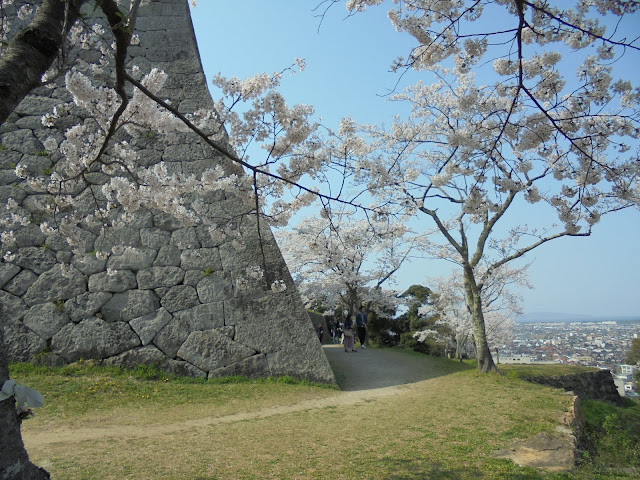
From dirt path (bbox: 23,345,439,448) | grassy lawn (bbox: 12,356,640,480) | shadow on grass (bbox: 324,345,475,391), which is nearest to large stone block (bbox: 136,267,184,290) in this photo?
grassy lawn (bbox: 12,356,640,480)

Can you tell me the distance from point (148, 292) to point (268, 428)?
3.19 metres

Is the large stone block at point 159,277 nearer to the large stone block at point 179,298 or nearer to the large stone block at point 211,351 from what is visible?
the large stone block at point 179,298

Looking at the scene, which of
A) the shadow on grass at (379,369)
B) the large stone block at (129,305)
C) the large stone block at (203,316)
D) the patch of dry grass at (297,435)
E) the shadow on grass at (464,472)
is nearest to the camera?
the shadow on grass at (464,472)

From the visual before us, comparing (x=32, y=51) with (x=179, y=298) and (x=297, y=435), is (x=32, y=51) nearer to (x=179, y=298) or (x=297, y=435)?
(x=297, y=435)

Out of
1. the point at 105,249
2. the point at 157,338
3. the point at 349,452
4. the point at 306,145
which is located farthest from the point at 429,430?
the point at 105,249

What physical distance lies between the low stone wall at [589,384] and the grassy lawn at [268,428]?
4.02 metres

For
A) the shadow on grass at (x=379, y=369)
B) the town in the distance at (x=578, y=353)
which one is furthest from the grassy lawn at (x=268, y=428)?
the town in the distance at (x=578, y=353)

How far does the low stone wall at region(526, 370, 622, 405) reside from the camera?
398 inches

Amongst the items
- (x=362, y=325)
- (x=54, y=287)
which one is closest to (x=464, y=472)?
(x=54, y=287)

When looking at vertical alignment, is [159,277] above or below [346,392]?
above

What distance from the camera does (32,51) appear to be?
7.46 feet

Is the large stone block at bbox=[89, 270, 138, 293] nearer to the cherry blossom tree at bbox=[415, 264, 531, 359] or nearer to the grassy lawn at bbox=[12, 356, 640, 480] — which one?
the grassy lawn at bbox=[12, 356, 640, 480]

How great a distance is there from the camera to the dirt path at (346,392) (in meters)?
4.07

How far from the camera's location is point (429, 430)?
428cm
